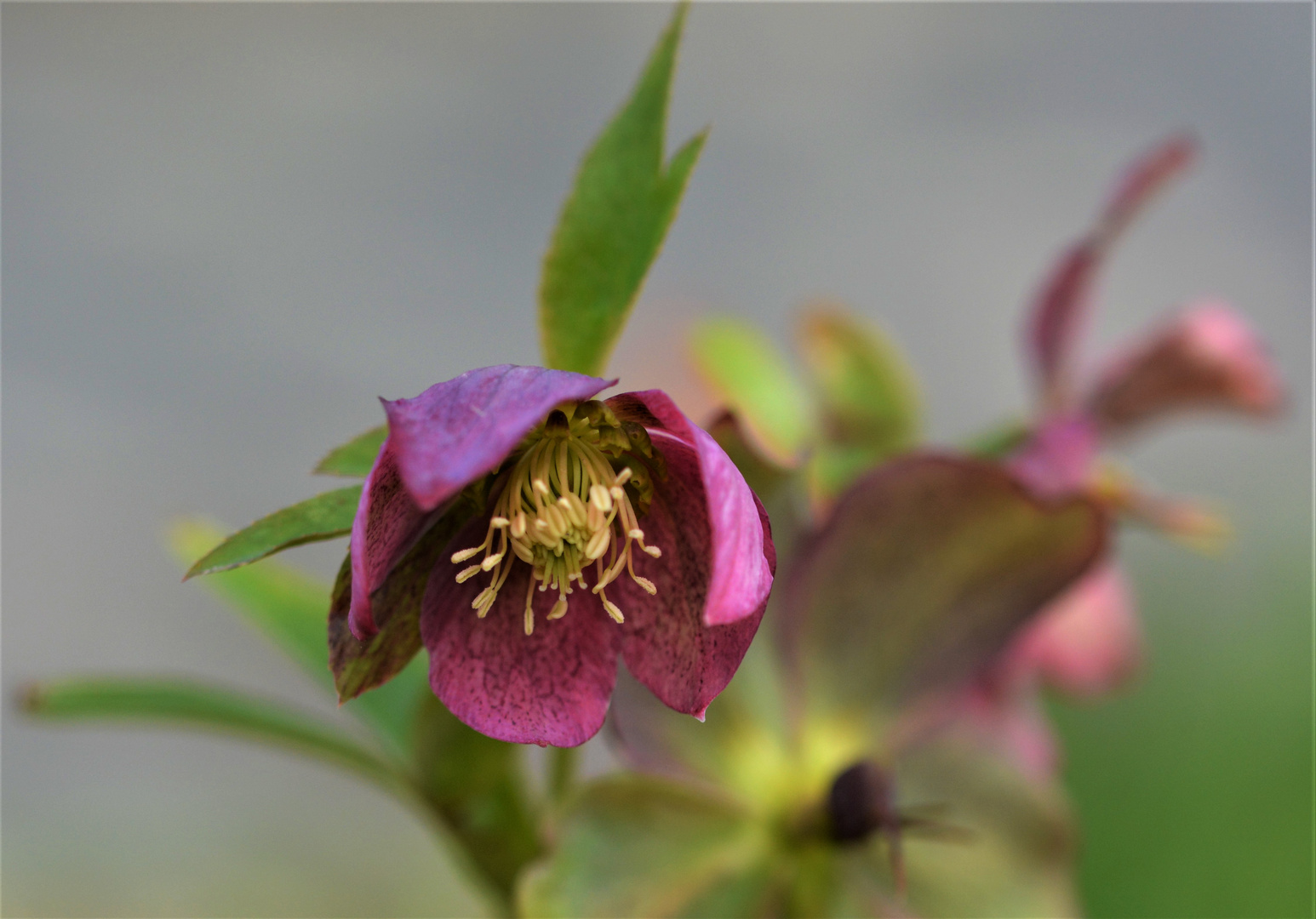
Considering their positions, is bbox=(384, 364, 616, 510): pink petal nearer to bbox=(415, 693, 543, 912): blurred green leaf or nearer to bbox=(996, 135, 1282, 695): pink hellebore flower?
bbox=(415, 693, 543, 912): blurred green leaf

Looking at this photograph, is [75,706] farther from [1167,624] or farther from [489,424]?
[1167,624]

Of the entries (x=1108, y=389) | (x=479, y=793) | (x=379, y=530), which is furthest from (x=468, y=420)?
(x=1108, y=389)

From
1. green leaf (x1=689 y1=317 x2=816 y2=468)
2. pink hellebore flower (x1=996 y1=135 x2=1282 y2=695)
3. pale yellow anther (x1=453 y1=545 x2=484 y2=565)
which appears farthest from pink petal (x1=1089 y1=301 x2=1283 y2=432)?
pale yellow anther (x1=453 y1=545 x2=484 y2=565)

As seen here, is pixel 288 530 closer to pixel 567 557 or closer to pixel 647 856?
pixel 567 557

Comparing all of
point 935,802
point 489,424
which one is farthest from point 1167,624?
point 489,424

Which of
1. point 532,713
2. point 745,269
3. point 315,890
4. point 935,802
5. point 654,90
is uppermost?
point 654,90
